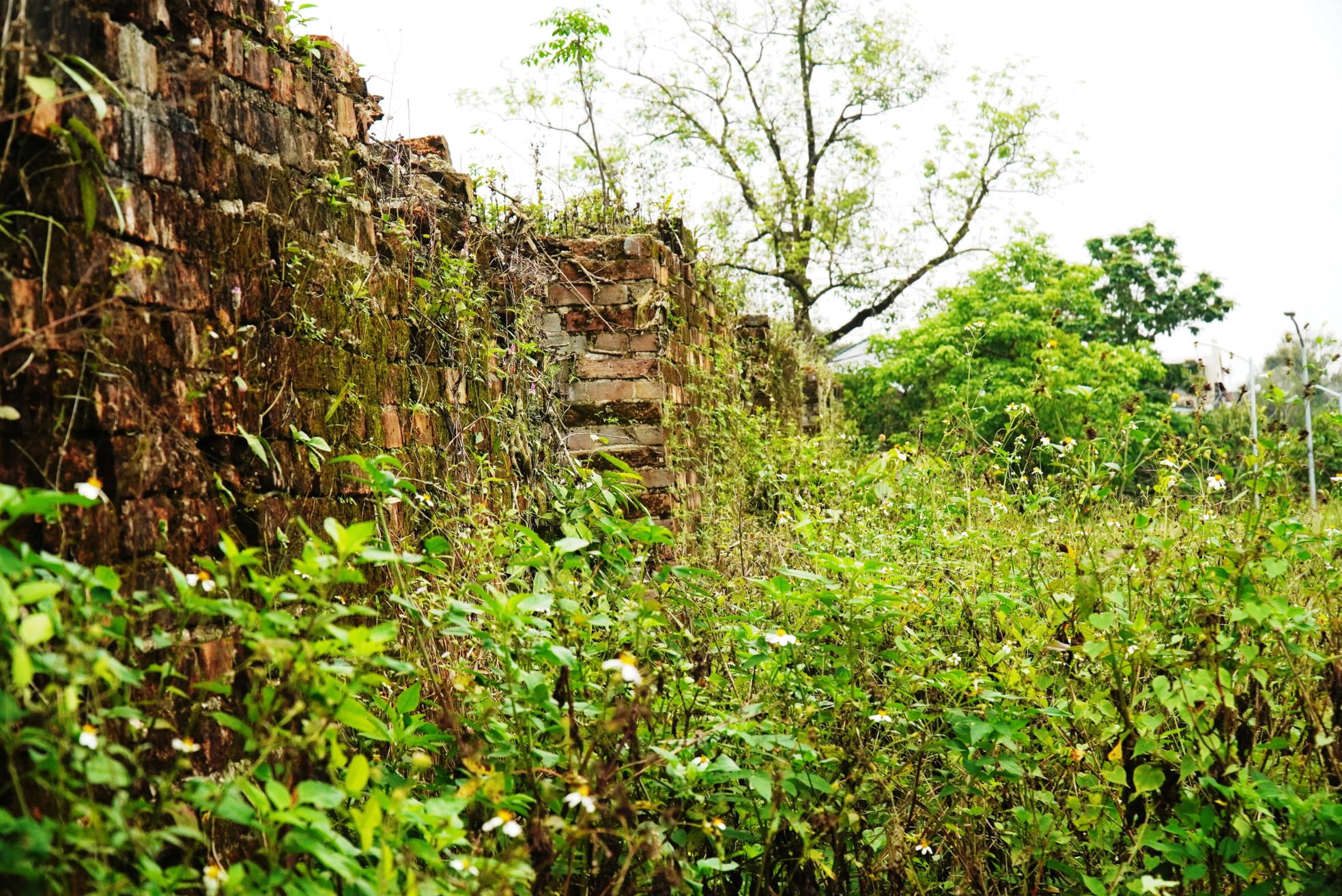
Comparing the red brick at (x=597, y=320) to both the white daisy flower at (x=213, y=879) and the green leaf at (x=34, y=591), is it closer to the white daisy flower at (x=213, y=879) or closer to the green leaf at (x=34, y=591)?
the white daisy flower at (x=213, y=879)

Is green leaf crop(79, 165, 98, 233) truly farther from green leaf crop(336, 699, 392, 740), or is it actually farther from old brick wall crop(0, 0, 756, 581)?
green leaf crop(336, 699, 392, 740)

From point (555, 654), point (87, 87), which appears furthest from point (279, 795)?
point (87, 87)

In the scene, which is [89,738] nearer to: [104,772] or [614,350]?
[104,772]

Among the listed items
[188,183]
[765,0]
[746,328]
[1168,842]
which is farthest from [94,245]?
[765,0]

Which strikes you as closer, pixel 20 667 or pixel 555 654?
pixel 20 667

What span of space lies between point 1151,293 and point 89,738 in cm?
3211

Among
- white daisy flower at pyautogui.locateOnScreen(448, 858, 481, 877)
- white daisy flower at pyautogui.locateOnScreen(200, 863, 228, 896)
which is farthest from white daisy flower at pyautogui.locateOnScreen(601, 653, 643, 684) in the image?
white daisy flower at pyautogui.locateOnScreen(200, 863, 228, 896)

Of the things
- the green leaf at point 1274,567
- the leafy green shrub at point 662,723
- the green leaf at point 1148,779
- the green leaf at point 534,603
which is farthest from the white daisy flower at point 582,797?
the green leaf at point 1274,567

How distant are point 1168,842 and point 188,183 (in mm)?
2530

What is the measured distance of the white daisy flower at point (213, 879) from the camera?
135 centimetres

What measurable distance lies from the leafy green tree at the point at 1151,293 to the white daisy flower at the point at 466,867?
100.0ft

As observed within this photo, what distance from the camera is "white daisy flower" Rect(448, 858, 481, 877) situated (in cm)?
161

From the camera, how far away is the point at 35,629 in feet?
3.98

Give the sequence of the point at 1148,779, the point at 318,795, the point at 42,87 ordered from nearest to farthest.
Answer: the point at 318,795 < the point at 42,87 < the point at 1148,779
